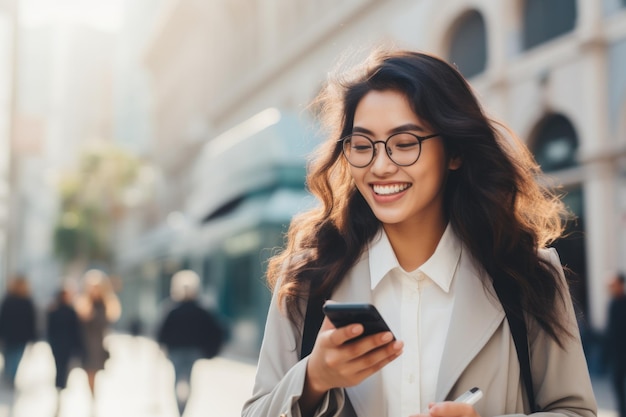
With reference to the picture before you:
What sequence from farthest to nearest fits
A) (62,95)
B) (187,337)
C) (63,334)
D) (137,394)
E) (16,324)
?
(62,95), (137,394), (16,324), (63,334), (187,337)

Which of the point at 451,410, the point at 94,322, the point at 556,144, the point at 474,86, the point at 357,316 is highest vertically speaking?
the point at 474,86

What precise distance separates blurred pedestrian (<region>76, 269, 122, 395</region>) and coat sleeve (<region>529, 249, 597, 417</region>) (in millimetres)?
9620

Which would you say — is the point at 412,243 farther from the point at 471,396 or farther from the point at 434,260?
the point at 471,396

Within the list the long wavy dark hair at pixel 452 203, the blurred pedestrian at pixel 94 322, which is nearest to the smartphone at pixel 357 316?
the long wavy dark hair at pixel 452 203

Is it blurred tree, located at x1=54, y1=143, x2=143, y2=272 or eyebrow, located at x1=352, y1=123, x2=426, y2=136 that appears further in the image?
blurred tree, located at x1=54, y1=143, x2=143, y2=272

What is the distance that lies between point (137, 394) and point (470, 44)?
38.2 ft

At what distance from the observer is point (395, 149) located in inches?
91.5

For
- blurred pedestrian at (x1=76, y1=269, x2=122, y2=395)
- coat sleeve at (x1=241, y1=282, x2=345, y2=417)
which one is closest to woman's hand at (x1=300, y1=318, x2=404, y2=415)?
coat sleeve at (x1=241, y1=282, x2=345, y2=417)

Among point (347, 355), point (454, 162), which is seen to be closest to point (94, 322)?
point (454, 162)

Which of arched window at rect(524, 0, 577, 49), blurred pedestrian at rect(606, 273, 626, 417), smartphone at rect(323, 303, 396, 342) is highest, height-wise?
arched window at rect(524, 0, 577, 49)

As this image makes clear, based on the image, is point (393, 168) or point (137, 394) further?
point (137, 394)

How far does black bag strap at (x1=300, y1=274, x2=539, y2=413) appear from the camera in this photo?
7.59 feet

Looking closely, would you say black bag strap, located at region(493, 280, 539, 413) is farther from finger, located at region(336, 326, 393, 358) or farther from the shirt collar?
finger, located at region(336, 326, 393, 358)

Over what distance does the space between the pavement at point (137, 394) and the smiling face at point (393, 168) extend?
30.7 feet
